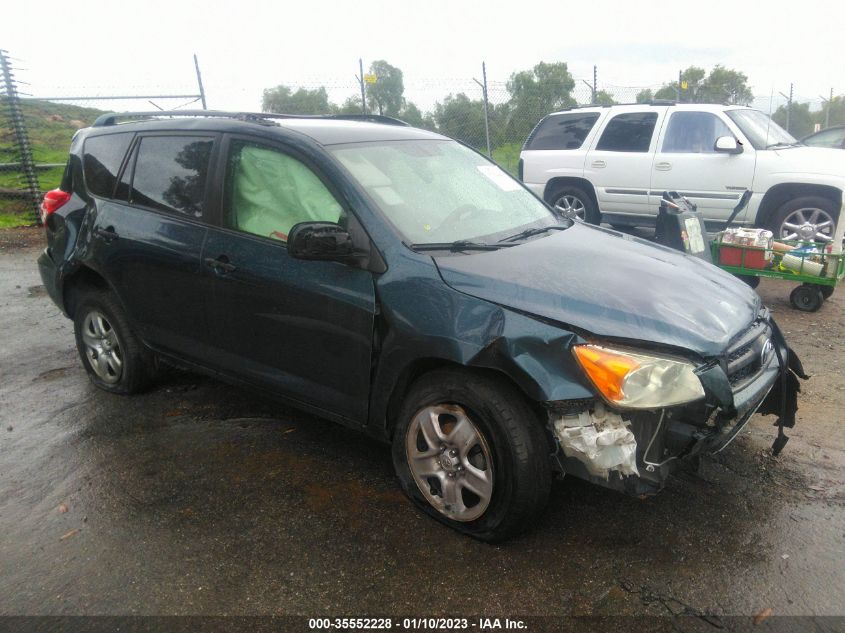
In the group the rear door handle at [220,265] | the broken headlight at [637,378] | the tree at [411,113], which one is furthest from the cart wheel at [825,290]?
the tree at [411,113]

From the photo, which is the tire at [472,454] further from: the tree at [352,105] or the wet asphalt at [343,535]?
the tree at [352,105]

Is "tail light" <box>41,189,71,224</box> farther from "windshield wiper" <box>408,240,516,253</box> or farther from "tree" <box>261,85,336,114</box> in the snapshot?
"tree" <box>261,85,336,114</box>

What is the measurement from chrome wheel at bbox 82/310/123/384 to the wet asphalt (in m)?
0.46

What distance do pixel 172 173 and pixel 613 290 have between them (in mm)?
2572

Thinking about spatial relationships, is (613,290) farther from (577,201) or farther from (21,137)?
(21,137)

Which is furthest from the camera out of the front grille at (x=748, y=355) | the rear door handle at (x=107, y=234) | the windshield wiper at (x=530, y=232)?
the rear door handle at (x=107, y=234)

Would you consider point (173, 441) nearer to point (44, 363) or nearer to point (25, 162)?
point (44, 363)

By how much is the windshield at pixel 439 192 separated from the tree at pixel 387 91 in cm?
941

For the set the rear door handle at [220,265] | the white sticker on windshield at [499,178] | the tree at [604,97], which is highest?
the tree at [604,97]

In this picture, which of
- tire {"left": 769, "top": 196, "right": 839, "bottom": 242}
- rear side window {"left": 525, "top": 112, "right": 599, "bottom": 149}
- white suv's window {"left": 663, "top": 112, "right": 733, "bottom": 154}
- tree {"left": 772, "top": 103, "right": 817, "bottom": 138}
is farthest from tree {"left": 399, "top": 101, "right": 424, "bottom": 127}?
tree {"left": 772, "top": 103, "right": 817, "bottom": 138}

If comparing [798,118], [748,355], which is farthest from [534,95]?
[748,355]

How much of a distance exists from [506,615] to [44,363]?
4.33 m

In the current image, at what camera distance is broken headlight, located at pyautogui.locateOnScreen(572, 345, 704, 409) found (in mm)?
2582

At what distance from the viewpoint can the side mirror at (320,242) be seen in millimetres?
3059
